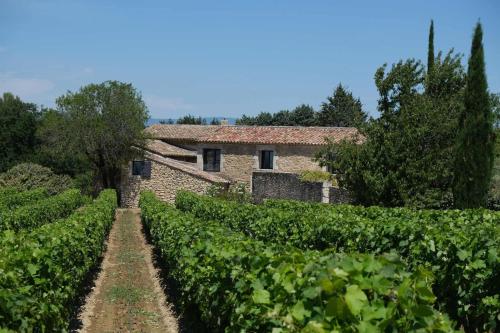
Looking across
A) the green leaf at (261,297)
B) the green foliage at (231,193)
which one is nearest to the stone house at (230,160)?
the green foliage at (231,193)

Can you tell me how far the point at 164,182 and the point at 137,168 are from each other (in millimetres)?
1980

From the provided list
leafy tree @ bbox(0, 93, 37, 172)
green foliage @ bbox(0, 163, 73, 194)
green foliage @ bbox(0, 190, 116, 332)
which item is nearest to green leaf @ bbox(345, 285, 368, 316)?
green foliage @ bbox(0, 190, 116, 332)

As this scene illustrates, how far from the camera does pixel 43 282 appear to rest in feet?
20.4

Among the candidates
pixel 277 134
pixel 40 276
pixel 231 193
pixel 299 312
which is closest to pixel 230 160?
pixel 277 134

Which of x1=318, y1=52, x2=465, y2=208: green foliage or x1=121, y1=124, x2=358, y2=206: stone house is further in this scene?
x1=121, y1=124, x2=358, y2=206: stone house

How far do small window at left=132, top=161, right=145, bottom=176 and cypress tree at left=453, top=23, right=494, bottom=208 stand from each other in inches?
719

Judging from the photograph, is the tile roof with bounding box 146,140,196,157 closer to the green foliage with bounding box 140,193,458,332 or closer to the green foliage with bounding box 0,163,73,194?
the green foliage with bounding box 0,163,73,194

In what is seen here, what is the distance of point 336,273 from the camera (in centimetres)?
323

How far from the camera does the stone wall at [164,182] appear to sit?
29.4 m

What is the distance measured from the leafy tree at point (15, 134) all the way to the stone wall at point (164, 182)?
7.47 meters

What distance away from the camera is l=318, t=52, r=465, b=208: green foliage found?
18781 mm

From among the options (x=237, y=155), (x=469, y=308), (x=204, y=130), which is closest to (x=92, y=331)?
(x=469, y=308)

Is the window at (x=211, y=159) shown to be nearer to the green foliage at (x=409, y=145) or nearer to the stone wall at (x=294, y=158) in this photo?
the stone wall at (x=294, y=158)

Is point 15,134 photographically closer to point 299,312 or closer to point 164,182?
point 164,182
